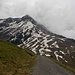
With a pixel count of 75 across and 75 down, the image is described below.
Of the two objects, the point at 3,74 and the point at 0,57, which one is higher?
the point at 0,57

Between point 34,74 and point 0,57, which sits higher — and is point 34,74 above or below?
below

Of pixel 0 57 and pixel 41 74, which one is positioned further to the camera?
pixel 0 57

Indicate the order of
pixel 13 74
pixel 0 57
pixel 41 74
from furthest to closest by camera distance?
1. pixel 0 57
2. pixel 41 74
3. pixel 13 74

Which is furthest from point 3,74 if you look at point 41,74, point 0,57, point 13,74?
point 0,57

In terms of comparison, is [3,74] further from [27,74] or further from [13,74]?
[27,74]

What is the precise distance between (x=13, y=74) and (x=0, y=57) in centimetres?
994

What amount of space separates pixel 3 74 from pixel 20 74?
→ 3.00 m

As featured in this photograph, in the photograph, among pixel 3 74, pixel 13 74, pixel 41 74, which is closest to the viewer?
pixel 3 74

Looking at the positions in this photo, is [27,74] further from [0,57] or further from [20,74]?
[0,57]

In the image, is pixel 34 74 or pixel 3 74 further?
pixel 34 74

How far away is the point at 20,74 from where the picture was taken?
26.7 m

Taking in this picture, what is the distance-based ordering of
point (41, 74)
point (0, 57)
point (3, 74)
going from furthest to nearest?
1. point (0, 57)
2. point (41, 74)
3. point (3, 74)

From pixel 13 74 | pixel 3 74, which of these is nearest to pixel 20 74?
pixel 13 74

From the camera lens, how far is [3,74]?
24.4 meters
